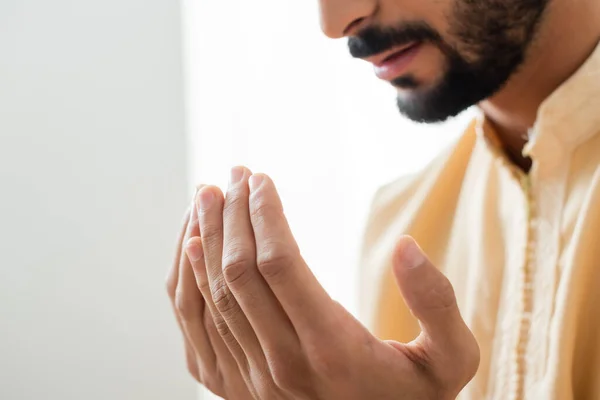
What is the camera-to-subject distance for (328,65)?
90cm

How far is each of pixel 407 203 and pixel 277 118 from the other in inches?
18.7

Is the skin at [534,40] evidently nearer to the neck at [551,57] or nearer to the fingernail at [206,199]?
the neck at [551,57]

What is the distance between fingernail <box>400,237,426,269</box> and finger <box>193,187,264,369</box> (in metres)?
0.13

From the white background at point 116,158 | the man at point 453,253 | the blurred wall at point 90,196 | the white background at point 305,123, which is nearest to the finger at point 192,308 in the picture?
the man at point 453,253

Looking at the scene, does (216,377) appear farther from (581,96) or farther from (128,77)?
(128,77)

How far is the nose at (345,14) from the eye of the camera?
1.63ft

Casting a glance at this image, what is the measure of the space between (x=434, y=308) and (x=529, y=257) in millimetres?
189

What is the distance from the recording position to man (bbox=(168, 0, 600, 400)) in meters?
0.34

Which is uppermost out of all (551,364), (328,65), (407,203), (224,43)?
(224,43)

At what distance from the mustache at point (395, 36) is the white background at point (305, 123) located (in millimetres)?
189

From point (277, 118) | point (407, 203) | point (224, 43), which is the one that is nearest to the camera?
point (407, 203)

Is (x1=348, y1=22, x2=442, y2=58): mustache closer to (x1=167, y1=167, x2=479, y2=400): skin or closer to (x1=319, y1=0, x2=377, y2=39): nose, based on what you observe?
(x1=319, y1=0, x2=377, y2=39): nose

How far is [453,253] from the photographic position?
1.85 feet

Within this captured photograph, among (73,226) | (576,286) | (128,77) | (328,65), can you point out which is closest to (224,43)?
(128,77)
